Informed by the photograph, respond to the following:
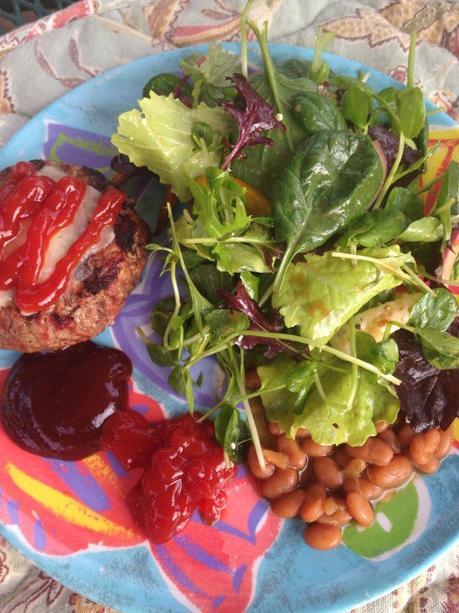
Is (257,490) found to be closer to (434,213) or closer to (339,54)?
(434,213)

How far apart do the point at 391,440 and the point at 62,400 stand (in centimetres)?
137

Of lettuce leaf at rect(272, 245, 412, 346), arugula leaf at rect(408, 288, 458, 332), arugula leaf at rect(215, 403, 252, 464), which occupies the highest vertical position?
lettuce leaf at rect(272, 245, 412, 346)

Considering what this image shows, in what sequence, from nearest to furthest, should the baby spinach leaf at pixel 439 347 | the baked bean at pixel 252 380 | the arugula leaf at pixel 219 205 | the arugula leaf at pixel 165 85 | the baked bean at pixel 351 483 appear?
the arugula leaf at pixel 219 205
the baby spinach leaf at pixel 439 347
the baked bean at pixel 351 483
the baked bean at pixel 252 380
the arugula leaf at pixel 165 85

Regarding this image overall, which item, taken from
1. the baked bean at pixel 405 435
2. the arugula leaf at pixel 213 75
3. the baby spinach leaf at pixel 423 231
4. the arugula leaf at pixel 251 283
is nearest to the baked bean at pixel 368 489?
the baked bean at pixel 405 435

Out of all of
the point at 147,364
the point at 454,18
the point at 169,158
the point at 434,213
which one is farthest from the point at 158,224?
the point at 454,18

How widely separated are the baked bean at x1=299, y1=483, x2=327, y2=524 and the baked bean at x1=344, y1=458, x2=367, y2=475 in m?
0.13

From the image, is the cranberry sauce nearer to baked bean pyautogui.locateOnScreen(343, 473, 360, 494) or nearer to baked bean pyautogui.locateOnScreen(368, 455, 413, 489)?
baked bean pyautogui.locateOnScreen(343, 473, 360, 494)

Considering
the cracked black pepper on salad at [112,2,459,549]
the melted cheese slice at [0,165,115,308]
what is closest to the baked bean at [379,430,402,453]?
the cracked black pepper on salad at [112,2,459,549]

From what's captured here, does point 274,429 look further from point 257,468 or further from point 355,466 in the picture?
point 355,466

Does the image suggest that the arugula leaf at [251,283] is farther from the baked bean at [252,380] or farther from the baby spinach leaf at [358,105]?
the baby spinach leaf at [358,105]

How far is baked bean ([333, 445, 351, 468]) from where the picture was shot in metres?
2.51

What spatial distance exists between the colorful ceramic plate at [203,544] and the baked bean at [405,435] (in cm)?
18

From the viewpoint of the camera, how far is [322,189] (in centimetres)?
233

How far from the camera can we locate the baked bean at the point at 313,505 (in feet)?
7.83
